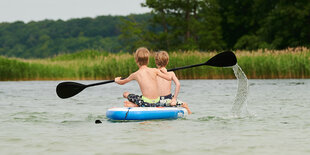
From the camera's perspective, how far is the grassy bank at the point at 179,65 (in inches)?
786

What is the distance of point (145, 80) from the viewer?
7723 millimetres

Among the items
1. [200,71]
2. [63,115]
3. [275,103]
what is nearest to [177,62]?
[200,71]

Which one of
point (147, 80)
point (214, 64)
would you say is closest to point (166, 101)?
point (147, 80)

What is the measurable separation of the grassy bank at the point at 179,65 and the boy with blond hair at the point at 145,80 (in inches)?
506

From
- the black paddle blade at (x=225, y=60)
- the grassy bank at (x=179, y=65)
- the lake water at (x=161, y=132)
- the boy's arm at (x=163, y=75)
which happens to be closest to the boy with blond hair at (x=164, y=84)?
the boy's arm at (x=163, y=75)

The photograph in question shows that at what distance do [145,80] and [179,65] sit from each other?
1345 cm

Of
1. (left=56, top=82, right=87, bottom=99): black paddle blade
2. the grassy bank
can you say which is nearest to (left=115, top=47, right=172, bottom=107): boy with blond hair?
(left=56, top=82, right=87, bottom=99): black paddle blade

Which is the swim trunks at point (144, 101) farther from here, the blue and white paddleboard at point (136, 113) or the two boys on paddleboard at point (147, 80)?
the blue and white paddleboard at point (136, 113)

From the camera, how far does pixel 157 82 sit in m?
8.20

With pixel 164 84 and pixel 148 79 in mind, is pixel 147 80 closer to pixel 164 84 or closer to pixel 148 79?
pixel 148 79

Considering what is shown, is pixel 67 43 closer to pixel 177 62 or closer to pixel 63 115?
pixel 177 62

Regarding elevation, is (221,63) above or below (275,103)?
above

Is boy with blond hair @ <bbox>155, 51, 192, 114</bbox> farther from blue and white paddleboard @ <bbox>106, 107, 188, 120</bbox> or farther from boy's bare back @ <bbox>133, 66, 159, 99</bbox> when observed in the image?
Result: blue and white paddleboard @ <bbox>106, 107, 188, 120</bbox>

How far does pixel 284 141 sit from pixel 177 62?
15348 millimetres
